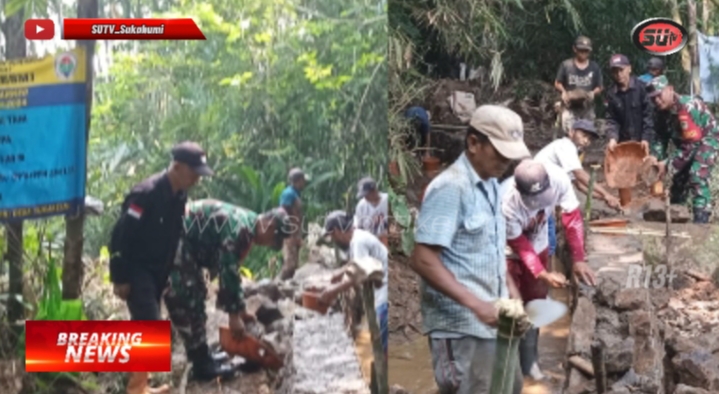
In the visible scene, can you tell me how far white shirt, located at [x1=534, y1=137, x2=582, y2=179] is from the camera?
3.13 meters

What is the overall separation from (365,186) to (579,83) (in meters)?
0.95

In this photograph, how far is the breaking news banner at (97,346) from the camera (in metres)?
2.93

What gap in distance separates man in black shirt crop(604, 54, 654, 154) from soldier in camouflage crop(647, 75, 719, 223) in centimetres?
6

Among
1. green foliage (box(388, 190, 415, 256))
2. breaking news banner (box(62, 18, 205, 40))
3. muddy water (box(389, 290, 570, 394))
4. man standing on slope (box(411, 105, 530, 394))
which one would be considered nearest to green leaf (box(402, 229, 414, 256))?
green foliage (box(388, 190, 415, 256))

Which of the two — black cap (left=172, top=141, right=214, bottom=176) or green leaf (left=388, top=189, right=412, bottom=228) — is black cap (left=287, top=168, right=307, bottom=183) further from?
green leaf (left=388, top=189, right=412, bottom=228)

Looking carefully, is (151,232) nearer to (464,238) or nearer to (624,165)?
(464,238)

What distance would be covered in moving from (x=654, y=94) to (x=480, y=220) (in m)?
0.91

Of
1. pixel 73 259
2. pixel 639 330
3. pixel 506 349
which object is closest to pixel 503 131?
pixel 506 349

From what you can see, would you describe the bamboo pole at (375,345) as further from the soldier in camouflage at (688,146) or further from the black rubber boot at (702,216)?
the black rubber boot at (702,216)

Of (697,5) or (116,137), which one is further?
(697,5)

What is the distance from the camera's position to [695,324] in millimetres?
3465

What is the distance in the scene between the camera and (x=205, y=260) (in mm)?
2934

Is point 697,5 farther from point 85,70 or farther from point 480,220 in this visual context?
point 85,70

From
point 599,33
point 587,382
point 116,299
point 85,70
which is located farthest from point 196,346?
point 599,33
